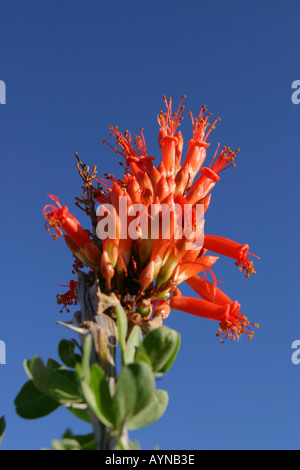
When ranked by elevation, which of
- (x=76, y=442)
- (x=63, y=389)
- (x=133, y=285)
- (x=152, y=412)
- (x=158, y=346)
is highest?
(x=133, y=285)

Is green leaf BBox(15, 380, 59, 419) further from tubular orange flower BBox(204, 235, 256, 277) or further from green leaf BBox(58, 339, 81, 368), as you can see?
tubular orange flower BBox(204, 235, 256, 277)

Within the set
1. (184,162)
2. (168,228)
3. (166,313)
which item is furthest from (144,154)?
(166,313)

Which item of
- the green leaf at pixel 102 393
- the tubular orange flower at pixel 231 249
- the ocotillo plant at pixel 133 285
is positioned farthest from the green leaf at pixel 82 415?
the tubular orange flower at pixel 231 249

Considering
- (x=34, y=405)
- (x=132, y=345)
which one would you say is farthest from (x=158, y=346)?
(x=34, y=405)

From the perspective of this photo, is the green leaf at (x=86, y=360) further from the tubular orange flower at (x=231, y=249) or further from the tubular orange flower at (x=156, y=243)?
the tubular orange flower at (x=231, y=249)

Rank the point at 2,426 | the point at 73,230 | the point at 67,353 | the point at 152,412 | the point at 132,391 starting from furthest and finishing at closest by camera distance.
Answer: the point at 73,230
the point at 67,353
the point at 2,426
the point at 152,412
the point at 132,391

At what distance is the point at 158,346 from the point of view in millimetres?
2404

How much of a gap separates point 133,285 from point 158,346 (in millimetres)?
672

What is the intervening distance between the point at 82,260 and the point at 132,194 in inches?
19.7

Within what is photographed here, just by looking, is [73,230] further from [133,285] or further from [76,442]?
[76,442]

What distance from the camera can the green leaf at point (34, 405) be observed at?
2.49m

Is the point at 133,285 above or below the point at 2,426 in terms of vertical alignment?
above

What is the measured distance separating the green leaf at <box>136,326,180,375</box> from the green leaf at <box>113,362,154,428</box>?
0.34 meters

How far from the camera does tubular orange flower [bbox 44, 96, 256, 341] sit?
295 centimetres
